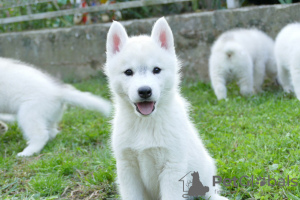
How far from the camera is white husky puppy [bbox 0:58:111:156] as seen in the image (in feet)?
16.5

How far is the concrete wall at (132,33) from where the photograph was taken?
748 centimetres

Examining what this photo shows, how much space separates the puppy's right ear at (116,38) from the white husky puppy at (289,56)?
3.97 metres

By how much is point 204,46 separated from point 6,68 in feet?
13.5

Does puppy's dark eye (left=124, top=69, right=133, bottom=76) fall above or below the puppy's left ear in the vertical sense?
below

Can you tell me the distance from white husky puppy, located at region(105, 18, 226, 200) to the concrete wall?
16.4 ft

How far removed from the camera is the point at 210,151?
405 cm

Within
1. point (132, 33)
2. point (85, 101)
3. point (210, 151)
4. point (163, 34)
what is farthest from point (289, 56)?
point (163, 34)

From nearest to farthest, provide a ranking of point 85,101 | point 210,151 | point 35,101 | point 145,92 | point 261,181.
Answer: point 145,92
point 261,181
point 210,151
point 35,101
point 85,101

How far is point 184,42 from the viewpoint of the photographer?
26.9 feet

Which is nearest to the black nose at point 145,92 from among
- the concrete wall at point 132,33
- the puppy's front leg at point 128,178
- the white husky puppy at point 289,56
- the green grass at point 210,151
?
the puppy's front leg at point 128,178

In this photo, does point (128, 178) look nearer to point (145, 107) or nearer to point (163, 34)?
point (145, 107)

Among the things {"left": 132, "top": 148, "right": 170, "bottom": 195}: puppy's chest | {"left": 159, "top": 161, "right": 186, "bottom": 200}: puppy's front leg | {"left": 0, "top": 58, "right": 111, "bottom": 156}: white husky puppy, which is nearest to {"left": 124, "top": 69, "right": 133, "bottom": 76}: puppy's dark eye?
{"left": 132, "top": 148, "right": 170, "bottom": 195}: puppy's chest

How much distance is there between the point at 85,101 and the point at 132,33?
373 centimetres

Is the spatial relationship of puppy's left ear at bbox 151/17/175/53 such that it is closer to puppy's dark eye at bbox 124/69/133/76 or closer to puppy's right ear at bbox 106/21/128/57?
puppy's right ear at bbox 106/21/128/57
